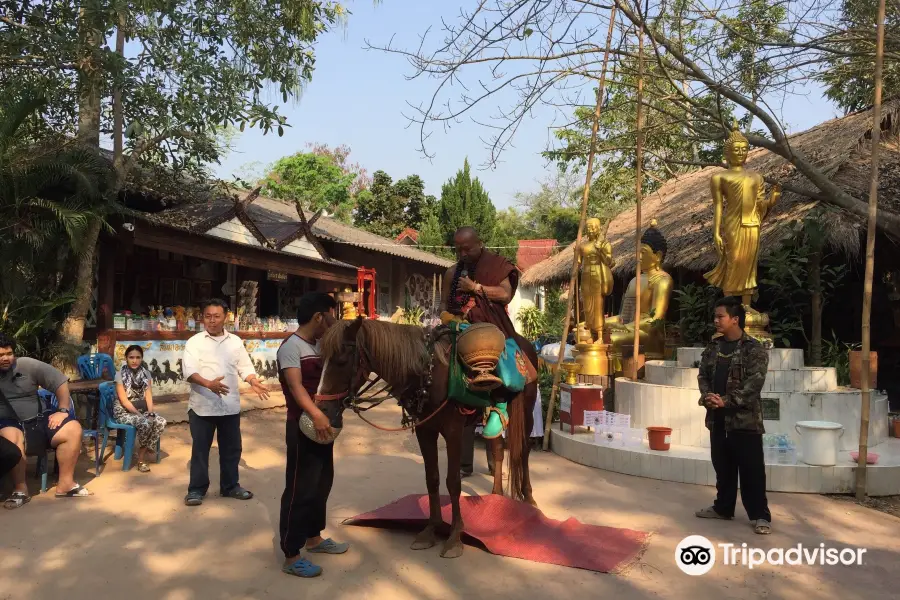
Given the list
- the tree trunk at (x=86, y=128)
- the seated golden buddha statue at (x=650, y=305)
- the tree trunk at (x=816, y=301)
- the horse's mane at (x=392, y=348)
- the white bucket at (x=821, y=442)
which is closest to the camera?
the horse's mane at (x=392, y=348)

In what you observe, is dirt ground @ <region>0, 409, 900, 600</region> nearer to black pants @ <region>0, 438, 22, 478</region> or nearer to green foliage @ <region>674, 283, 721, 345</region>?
black pants @ <region>0, 438, 22, 478</region>

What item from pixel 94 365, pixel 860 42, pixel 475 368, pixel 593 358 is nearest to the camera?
pixel 475 368

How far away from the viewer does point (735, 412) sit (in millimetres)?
4762

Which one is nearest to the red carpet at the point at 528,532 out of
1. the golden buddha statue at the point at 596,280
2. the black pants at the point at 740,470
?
the black pants at the point at 740,470

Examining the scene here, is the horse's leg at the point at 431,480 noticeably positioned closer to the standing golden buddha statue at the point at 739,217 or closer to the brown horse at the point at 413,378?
the brown horse at the point at 413,378

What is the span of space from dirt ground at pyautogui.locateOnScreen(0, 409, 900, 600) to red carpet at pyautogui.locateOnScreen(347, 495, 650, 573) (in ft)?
0.29

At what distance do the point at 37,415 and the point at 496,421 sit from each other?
396 cm

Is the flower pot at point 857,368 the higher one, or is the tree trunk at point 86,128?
the tree trunk at point 86,128

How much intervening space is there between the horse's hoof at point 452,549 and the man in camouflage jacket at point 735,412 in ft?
6.67

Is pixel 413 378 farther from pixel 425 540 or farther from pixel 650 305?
pixel 650 305

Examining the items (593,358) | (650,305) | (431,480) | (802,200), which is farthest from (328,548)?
(802,200)

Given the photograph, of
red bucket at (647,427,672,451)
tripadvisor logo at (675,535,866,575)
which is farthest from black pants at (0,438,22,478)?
red bucket at (647,427,672,451)

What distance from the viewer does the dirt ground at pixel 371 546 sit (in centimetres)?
368

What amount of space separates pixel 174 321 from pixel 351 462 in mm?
5515
